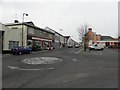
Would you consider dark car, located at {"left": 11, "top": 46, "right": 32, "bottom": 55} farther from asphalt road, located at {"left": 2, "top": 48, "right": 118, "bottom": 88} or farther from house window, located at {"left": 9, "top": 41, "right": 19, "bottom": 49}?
asphalt road, located at {"left": 2, "top": 48, "right": 118, "bottom": 88}

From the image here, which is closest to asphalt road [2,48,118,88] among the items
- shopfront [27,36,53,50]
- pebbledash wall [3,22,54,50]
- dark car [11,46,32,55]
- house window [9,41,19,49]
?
dark car [11,46,32,55]

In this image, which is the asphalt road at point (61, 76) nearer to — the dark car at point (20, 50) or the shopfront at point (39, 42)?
the dark car at point (20, 50)

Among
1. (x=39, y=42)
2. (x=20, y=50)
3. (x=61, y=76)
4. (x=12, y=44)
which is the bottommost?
(x=61, y=76)

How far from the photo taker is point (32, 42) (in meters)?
56.7

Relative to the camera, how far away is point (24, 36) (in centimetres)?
5100

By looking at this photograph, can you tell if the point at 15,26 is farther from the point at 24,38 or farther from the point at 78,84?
the point at 78,84

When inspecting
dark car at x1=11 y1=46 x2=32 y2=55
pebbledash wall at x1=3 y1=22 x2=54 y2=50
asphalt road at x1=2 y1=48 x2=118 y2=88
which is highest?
pebbledash wall at x1=3 y1=22 x2=54 y2=50

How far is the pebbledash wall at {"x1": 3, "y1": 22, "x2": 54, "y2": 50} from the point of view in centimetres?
4366

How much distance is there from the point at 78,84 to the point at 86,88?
3.14 ft

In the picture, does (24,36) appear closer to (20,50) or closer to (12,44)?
(12,44)

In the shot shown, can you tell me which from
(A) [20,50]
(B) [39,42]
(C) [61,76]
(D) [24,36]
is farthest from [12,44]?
(C) [61,76]

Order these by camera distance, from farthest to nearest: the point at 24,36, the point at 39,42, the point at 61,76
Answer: the point at 39,42 → the point at 24,36 → the point at 61,76

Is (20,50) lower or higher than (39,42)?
lower

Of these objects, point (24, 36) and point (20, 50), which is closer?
point (20, 50)
